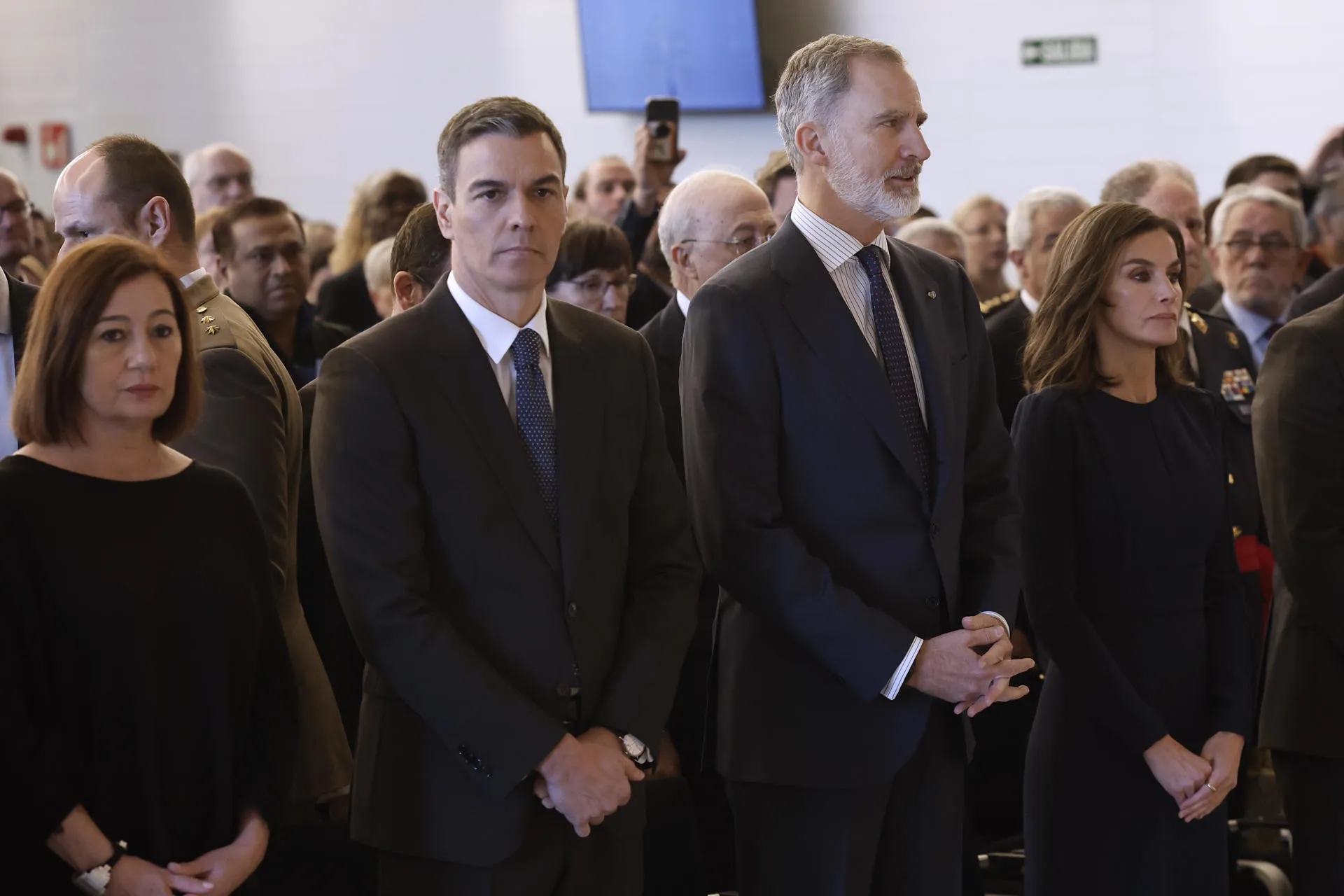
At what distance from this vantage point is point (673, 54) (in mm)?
8359

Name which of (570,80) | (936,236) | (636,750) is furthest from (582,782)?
(570,80)

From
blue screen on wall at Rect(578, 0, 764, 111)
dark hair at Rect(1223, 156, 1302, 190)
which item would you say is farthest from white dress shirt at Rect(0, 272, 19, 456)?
blue screen on wall at Rect(578, 0, 764, 111)

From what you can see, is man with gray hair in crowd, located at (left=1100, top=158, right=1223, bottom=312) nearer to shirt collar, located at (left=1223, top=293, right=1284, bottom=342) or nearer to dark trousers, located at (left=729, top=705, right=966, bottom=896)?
shirt collar, located at (left=1223, top=293, right=1284, bottom=342)

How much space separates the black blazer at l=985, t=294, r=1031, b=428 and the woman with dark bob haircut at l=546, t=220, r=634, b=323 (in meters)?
0.91

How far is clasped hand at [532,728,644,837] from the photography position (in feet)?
7.07

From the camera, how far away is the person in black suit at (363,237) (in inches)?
211

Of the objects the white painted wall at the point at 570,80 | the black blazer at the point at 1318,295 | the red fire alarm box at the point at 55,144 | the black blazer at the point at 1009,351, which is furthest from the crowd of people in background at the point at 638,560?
the red fire alarm box at the point at 55,144

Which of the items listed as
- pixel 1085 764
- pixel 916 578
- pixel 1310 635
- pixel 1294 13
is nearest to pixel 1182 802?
pixel 1085 764

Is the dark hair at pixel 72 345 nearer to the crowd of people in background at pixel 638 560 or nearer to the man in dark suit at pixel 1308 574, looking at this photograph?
the crowd of people in background at pixel 638 560

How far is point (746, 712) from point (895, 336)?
662 mm

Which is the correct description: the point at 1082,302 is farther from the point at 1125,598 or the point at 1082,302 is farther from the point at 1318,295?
the point at 1318,295

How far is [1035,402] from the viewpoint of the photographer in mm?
2979

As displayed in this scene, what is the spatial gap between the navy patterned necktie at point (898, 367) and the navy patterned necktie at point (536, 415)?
1.91 feet

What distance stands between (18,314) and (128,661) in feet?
3.37
